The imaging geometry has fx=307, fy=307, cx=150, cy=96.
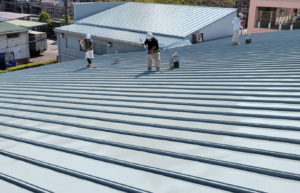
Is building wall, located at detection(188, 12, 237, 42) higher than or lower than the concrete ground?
higher

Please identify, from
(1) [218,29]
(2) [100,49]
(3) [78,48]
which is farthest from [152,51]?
(3) [78,48]

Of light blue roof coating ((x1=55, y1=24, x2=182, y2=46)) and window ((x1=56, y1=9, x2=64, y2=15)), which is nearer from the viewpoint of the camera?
light blue roof coating ((x1=55, y1=24, x2=182, y2=46))

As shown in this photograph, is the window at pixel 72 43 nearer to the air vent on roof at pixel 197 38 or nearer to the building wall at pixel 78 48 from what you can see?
the building wall at pixel 78 48

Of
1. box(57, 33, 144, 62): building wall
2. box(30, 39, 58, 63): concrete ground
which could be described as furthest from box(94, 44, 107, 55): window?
box(30, 39, 58, 63): concrete ground

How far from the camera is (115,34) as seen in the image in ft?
77.6

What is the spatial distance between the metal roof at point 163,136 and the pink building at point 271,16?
90.7 feet

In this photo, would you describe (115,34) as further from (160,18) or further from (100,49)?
(160,18)

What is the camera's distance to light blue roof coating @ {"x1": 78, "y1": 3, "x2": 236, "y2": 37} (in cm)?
2163

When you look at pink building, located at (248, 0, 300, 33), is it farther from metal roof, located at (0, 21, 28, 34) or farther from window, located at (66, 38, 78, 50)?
metal roof, located at (0, 21, 28, 34)

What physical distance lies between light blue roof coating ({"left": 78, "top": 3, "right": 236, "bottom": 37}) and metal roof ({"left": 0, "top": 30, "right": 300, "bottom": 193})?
13791 mm

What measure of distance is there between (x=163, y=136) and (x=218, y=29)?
1974cm

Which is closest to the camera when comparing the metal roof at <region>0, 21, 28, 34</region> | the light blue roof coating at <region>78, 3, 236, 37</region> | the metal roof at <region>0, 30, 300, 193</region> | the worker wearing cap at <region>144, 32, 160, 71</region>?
the metal roof at <region>0, 30, 300, 193</region>

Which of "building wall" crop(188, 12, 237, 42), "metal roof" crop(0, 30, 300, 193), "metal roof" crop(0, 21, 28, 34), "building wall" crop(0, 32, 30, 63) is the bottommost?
"building wall" crop(0, 32, 30, 63)

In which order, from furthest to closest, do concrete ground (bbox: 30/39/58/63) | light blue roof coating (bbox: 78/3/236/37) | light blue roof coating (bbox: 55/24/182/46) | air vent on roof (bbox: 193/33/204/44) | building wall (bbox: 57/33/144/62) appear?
concrete ground (bbox: 30/39/58/63), building wall (bbox: 57/33/144/62), light blue roof coating (bbox: 78/3/236/37), air vent on roof (bbox: 193/33/204/44), light blue roof coating (bbox: 55/24/182/46)
